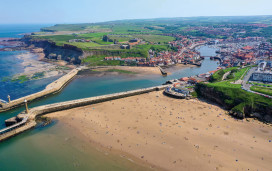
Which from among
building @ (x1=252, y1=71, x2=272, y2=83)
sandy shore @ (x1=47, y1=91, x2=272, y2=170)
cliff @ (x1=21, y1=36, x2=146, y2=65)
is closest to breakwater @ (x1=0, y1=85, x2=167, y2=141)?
sandy shore @ (x1=47, y1=91, x2=272, y2=170)

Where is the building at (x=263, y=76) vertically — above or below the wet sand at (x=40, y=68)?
below

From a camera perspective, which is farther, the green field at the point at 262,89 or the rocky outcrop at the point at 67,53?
the rocky outcrop at the point at 67,53

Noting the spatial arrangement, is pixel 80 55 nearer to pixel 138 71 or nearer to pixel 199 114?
pixel 138 71

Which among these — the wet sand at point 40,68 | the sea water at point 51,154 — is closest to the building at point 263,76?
the sea water at point 51,154

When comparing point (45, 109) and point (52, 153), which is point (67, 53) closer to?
point (45, 109)

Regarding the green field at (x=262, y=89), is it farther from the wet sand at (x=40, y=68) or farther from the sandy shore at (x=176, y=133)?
the wet sand at (x=40, y=68)

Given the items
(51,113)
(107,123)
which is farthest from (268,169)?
(51,113)
